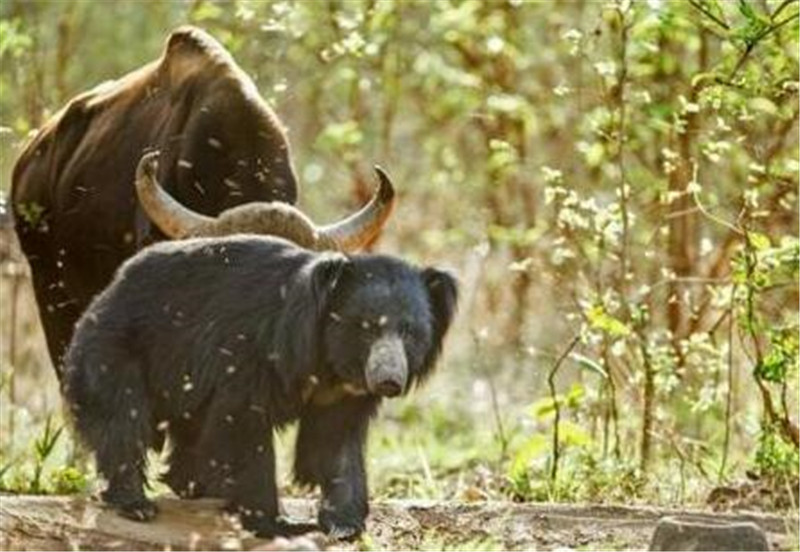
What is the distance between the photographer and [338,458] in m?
8.38

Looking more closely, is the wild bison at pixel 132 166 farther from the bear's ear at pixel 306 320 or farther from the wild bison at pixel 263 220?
the bear's ear at pixel 306 320

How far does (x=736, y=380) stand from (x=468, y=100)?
469cm

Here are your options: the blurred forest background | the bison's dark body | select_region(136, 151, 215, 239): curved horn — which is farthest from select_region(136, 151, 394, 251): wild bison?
the blurred forest background

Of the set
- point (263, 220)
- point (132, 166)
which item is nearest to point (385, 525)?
point (263, 220)

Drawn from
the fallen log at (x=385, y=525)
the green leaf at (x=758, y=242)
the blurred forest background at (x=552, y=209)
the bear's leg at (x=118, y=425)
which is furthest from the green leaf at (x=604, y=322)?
the bear's leg at (x=118, y=425)

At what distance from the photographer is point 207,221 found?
9.84 meters

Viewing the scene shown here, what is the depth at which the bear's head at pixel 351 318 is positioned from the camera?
8031 millimetres

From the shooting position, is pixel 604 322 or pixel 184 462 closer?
pixel 184 462

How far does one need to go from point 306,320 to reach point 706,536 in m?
1.56

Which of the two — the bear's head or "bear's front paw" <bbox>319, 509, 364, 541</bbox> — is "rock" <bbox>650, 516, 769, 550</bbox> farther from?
"bear's front paw" <bbox>319, 509, 364, 541</bbox>

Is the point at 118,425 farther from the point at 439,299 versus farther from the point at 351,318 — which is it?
the point at 439,299

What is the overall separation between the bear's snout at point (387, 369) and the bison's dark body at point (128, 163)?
2739mm

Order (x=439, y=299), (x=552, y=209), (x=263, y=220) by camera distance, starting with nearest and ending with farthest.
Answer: (x=439, y=299) → (x=263, y=220) → (x=552, y=209)

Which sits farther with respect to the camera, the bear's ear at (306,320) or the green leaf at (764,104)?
the green leaf at (764,104)
